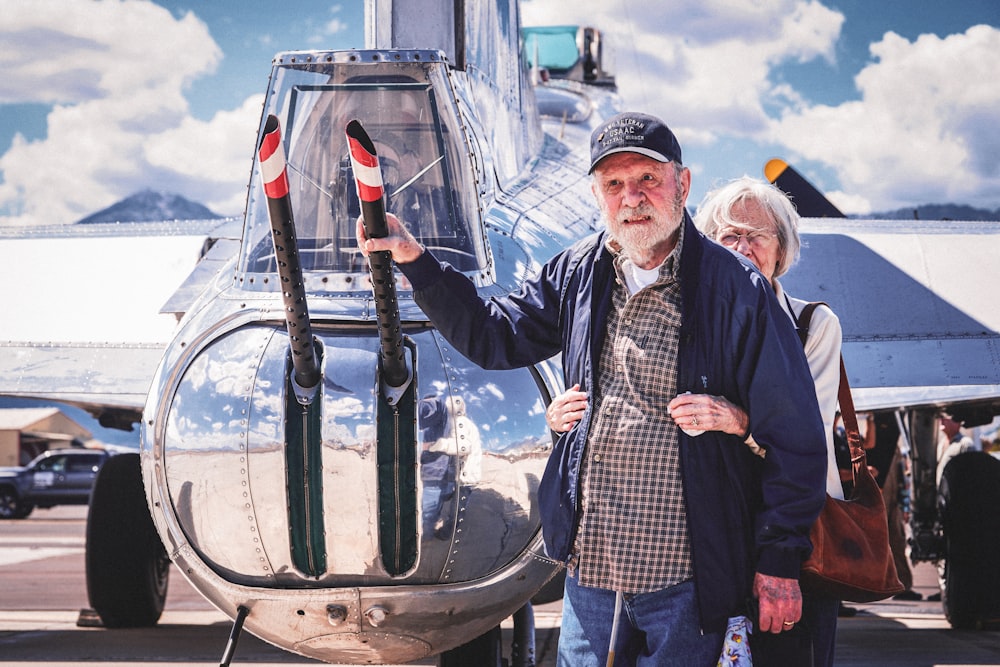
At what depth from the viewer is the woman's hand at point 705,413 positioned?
2.64 m

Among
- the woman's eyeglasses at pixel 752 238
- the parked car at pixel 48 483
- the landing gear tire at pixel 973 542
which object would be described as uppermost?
the woman's eyeglasses at pixel 752 238

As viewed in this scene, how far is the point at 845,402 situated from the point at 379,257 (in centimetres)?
137

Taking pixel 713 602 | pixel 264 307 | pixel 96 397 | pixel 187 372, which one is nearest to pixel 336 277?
pixel 264 307

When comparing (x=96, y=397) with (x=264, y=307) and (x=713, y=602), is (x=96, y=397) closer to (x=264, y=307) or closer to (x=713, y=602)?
(x=264, y=307)

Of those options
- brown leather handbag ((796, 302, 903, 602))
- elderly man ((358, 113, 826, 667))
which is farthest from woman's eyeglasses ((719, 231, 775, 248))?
brown leather handbag ((796, 302, 903, 602))

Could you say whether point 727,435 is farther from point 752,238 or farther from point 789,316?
point 752,238

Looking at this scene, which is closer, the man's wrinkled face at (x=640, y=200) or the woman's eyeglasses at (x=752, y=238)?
the man's wrinkled face at (x=640, y=200)

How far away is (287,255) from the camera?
128 inches

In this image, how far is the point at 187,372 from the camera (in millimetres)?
3709

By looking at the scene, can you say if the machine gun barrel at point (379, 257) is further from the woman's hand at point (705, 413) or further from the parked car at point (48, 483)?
the parked car at point (48, 483)

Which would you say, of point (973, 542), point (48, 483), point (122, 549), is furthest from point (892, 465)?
point (48, 483)

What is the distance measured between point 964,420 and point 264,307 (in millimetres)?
6459

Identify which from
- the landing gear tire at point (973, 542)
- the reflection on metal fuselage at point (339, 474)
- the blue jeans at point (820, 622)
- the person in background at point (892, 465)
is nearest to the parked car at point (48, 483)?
the person in background at point (892, 465)

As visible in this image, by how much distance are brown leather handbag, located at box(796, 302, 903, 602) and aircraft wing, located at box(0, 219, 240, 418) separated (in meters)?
4.45
